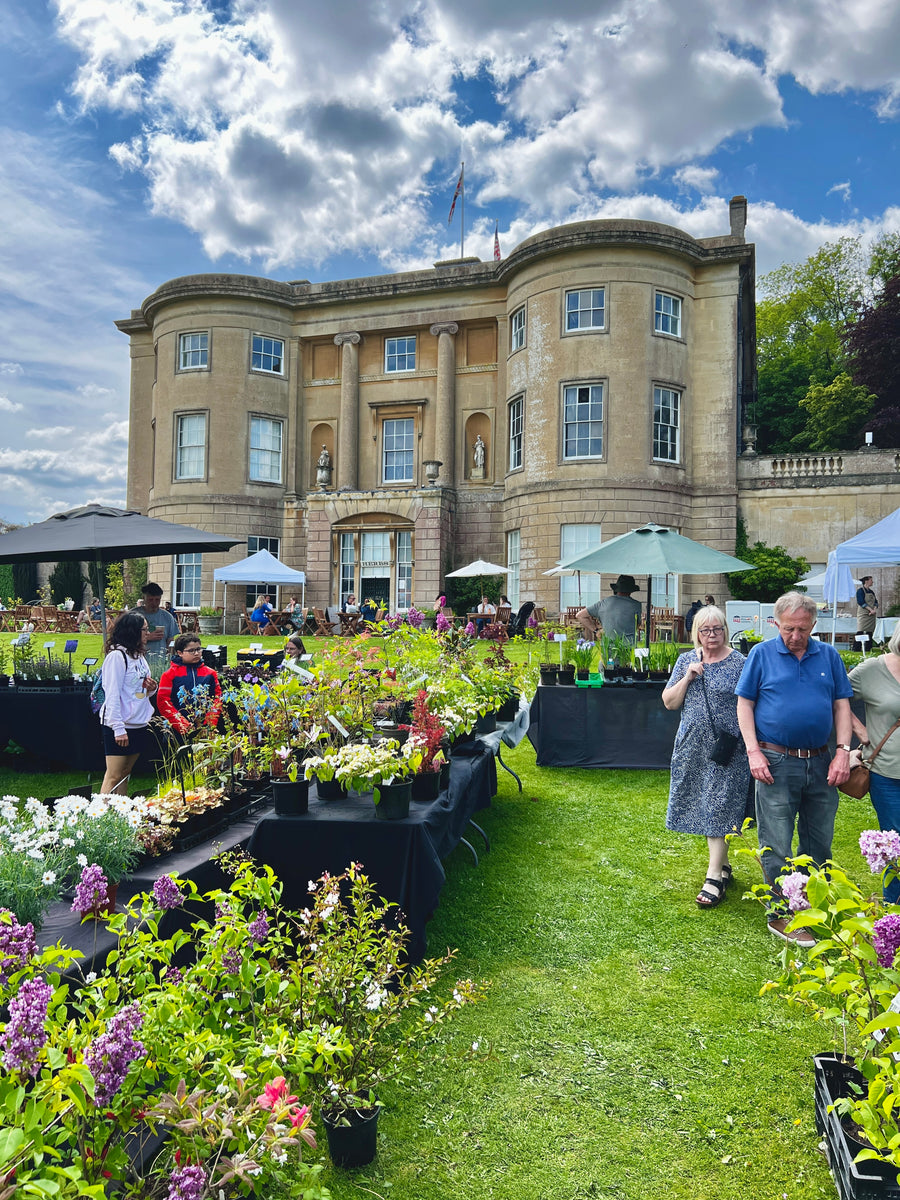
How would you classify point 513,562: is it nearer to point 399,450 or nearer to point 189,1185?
point 399,450

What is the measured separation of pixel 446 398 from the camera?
2464cm

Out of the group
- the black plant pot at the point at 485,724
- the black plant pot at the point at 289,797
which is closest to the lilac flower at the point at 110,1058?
the black plant pot at the point at 289,797

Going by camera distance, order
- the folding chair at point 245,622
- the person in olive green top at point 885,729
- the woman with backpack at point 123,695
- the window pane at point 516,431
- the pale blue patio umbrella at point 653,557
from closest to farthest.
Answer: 1. the person in olive green top at point 885,729
2. the woman with backpack at point 123,695
3. the pale blue patio umbrella at point 653,557
4. the window pane at point 516,431
5. the folding chair at point 245,622

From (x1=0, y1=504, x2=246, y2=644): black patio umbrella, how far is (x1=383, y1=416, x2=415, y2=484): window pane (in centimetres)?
1775

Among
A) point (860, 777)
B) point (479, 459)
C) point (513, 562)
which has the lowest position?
point (860, 777)

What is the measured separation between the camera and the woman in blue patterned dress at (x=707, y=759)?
461 cm

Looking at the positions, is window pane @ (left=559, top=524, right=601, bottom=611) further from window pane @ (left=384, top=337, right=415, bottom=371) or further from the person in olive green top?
the person in olive green top

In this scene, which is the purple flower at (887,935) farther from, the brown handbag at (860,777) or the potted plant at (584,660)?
the potted plant at (584,660)

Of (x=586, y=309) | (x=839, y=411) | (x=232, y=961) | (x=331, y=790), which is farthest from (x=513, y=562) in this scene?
(x=232, y=961)

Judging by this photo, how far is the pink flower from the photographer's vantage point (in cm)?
157

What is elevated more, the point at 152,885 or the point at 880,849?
the point at 880,849

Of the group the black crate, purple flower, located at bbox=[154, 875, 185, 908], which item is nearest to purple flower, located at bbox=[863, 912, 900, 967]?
the black crate

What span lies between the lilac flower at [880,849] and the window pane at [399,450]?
945 inches

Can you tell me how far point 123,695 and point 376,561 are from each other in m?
18.5
